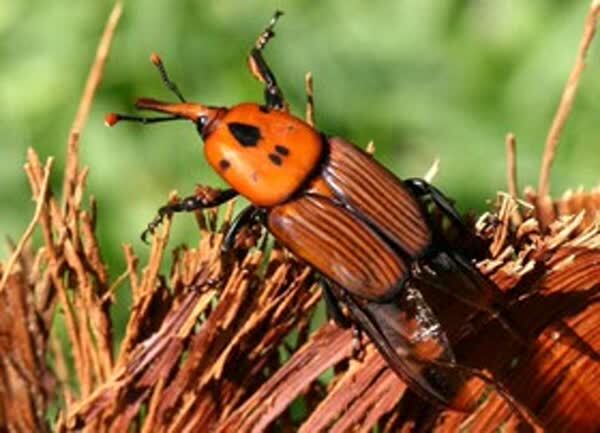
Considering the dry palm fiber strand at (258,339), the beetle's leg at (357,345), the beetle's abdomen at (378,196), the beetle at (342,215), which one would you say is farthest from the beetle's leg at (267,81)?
the beetle's leg at (357,345)

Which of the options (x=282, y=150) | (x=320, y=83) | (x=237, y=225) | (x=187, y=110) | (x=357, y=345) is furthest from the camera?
(x=320, y=83)

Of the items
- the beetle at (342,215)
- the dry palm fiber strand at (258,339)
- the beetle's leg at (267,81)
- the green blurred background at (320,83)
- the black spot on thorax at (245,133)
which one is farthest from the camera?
Answer: the green blurred background at (320,83)

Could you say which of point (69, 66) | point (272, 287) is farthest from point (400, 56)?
point (272, 287)

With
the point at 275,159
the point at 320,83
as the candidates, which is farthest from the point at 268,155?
the point at 320,83

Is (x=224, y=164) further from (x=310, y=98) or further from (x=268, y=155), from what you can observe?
(x=310, y=98)

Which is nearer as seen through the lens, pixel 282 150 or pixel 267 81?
pixel 282 150

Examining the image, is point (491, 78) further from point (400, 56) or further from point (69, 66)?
point (69, 66)

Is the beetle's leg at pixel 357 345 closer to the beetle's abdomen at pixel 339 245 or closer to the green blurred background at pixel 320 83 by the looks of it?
the beetle's abdomen at pixel 339 245
